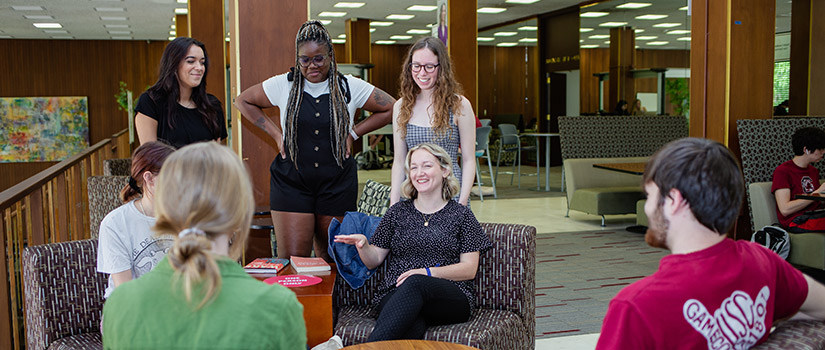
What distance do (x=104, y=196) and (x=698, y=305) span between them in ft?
11.2

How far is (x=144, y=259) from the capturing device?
2.39 metres

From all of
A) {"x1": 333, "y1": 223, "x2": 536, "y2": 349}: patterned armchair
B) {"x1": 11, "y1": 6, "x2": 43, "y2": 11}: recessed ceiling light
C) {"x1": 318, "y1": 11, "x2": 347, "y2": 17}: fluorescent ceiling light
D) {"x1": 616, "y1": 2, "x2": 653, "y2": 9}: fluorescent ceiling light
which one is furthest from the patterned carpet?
{"x1": 11, "y1": 6, "x2": 43, "y2": 11}: recessed ceiling light

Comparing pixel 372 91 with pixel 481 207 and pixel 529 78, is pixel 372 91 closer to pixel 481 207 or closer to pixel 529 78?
pixel 481 207

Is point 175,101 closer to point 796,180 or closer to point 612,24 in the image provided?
point 796,180

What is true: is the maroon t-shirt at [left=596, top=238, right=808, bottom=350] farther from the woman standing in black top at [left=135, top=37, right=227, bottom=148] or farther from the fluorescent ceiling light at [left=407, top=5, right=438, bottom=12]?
the fluorescent ceiling light at [left=407, top=5, right=438, bottom=12]

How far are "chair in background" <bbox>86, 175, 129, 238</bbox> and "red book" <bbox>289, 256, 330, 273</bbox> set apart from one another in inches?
55.8

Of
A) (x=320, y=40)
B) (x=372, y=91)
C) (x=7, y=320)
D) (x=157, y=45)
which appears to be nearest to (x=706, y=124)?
(x=372, y=91)

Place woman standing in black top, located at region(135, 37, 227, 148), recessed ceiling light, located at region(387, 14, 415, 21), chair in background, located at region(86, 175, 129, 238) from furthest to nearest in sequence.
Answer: recessed ceiling light, located at region(387, 14, 415, 21), chair in background, located at region(86, 175, 129, 238), woman standing in black top, located at region(135, 37, 227, 148)

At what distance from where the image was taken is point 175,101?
336 centimetres

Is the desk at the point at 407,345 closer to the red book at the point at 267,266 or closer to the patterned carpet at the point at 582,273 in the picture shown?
the red book at the point at 267,266

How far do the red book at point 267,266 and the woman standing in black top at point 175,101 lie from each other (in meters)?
0.75

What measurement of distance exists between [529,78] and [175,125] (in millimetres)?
15784

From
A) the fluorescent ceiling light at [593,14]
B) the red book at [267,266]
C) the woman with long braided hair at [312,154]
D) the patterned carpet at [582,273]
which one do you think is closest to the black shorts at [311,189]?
the woman with long braided hair at [312,154]

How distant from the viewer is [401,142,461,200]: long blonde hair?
2914 millimetres
